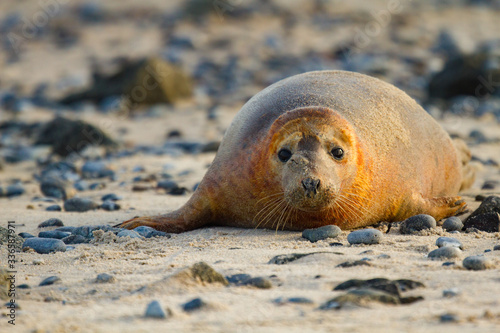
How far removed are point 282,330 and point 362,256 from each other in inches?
53.7

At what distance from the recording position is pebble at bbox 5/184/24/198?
23.6 feet

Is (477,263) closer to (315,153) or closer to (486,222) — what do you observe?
(486,222)

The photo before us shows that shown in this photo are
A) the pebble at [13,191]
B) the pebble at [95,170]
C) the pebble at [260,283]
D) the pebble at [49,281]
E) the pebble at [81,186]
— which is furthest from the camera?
the pebble at [95,170]

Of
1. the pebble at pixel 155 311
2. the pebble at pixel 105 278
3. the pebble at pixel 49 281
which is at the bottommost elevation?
the pebble at pixel 155 311

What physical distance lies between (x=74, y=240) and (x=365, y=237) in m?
2.08

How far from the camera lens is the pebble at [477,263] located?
3638mm

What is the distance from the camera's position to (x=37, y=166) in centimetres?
923

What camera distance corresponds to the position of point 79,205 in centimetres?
625

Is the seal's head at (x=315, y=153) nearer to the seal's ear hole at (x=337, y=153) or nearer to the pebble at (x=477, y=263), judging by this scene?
the seal's ear hole at (x=337, y=153)

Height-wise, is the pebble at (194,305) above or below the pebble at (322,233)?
below

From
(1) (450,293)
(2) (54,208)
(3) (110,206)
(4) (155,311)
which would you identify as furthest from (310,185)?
(2) (54,208)

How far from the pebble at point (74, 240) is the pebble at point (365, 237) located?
74.5 inches

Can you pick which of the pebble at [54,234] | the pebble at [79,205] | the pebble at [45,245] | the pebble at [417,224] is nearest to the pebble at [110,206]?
the pebble at [79,205]

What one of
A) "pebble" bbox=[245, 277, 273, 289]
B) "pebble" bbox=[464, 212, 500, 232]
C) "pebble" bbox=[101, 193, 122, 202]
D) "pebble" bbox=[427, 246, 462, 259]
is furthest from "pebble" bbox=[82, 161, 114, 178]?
"pebble" bbox=[427, 246, 462, 259]
